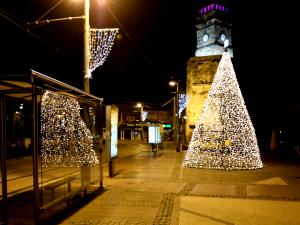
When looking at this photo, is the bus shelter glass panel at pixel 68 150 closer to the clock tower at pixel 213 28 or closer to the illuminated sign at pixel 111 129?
the illuminated sign at pixel 111 129

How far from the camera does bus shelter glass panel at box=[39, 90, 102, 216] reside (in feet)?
24.8

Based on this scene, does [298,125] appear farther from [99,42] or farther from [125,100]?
[125,100]

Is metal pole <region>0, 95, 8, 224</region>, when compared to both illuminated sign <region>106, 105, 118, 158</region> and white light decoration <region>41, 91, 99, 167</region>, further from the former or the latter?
illuminated sign <region>106, 105, 118, 158</region>

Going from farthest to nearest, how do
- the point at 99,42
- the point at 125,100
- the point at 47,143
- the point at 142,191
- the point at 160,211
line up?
1. the point at 125,100
2. the point at 47,143
3. the point at 99,42
4. the point at 142,191
5. the point at 160,211

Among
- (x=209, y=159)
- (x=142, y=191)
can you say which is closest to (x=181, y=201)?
(x=142, y=191)

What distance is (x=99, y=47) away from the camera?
1111 cm

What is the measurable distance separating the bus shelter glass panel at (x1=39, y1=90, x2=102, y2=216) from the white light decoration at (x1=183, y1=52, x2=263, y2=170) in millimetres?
4958

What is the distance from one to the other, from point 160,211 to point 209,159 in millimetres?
8373

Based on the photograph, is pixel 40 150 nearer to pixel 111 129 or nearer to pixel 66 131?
pixel 66 131

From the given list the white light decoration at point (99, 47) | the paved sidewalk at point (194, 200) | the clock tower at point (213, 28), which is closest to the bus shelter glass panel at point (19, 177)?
the paved sidewalk at point (194, 200)

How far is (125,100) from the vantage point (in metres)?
57.3

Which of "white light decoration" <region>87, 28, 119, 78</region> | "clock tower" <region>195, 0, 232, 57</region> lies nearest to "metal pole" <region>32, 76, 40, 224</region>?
"white light decoration" <region>87, 28, 119, 78</region>

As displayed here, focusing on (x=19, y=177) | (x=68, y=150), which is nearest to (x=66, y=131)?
(x=68, y=150)

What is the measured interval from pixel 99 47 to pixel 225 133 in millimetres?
6777
